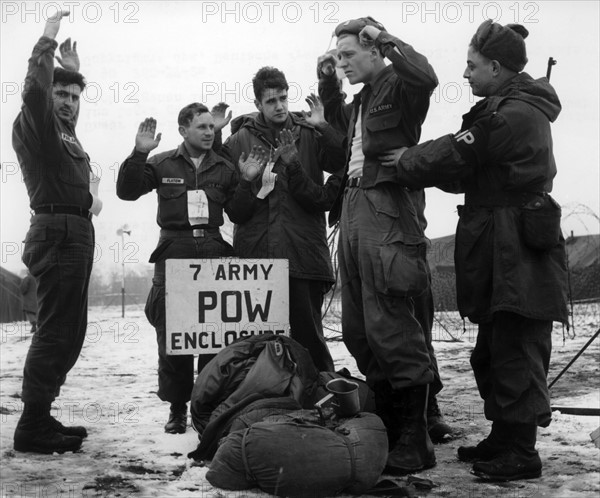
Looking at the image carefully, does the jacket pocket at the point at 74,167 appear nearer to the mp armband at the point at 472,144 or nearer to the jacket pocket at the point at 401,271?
the jacket pocket at the point at 401,271

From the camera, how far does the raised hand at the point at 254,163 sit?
14.7 feet

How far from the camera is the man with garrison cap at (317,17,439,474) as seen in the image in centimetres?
344

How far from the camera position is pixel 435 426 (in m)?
4.14

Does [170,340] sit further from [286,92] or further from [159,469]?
[286,92]

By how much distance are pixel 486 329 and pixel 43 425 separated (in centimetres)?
244

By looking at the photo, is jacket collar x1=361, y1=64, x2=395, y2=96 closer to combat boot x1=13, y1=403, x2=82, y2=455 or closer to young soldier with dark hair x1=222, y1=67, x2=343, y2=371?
young soldier with dark hair x1=222, y1=67, x2=343, y2=371

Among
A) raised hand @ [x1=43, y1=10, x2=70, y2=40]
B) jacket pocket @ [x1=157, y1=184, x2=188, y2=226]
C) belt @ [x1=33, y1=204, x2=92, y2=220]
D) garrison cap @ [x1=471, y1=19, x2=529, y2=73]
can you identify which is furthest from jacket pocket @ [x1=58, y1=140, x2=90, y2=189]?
garrison cap @ [x1=471, y1=19, x2=529, y2=73]

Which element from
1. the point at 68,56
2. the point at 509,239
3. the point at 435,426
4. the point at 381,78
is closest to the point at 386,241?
the point at 509,239

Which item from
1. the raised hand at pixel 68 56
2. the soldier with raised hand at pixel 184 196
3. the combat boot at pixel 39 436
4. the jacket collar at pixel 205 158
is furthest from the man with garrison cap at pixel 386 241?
the raised hand at pixel 68 56

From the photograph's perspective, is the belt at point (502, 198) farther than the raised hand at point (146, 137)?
No

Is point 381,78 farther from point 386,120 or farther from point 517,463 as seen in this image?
point 517,463

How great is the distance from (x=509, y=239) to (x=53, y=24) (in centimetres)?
263

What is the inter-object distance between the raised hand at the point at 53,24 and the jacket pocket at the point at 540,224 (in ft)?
8.50

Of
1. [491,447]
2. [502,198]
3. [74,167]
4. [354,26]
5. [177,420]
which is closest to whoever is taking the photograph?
[502,198]
